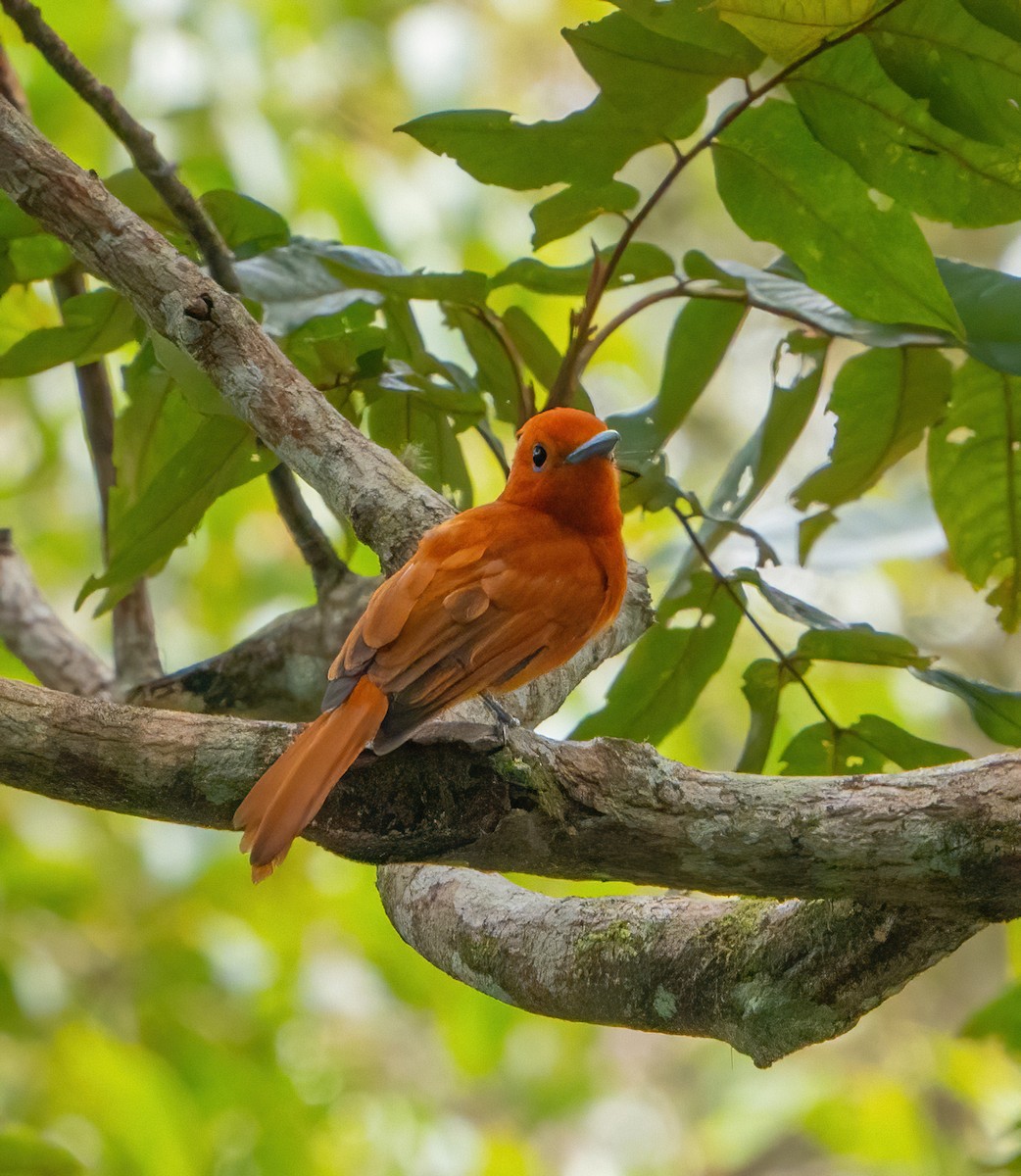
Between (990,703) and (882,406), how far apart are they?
74 cm

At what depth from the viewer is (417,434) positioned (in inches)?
114

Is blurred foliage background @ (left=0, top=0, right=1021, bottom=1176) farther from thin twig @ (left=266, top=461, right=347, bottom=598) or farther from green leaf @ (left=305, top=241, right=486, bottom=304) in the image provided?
green leaf @ (left=305, top=241, right=486, bottom=304)

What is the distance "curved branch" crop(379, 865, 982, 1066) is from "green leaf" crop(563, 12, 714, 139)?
1.39 metres

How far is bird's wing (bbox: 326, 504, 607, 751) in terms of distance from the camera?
6.86 feet

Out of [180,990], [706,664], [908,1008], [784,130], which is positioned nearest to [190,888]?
[180,990]

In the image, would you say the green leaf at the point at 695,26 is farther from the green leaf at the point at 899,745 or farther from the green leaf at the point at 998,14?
the green leaf at the point at 899,745

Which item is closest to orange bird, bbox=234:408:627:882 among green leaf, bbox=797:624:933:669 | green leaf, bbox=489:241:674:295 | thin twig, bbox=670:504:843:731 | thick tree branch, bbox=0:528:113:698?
thin twig, bbox=670:504:843:731

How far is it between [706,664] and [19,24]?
1912 mm

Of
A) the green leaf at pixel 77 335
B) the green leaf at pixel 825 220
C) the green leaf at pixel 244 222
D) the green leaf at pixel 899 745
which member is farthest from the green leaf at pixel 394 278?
the green leaf at pixel 899 745

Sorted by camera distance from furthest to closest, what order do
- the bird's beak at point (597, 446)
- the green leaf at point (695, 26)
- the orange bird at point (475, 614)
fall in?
1. the bird's beak at point (597, 446)
2. the green leaf at point (695, 26)
3. the orange bird at point (475, 614)

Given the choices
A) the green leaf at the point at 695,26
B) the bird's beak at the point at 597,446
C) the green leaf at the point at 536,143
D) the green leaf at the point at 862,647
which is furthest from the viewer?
the bird's beak at the point at 597,446

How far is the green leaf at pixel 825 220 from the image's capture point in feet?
7.46

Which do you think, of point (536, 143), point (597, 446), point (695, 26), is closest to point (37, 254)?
point (536, 143)

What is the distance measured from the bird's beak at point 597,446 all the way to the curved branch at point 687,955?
2.81 feet
